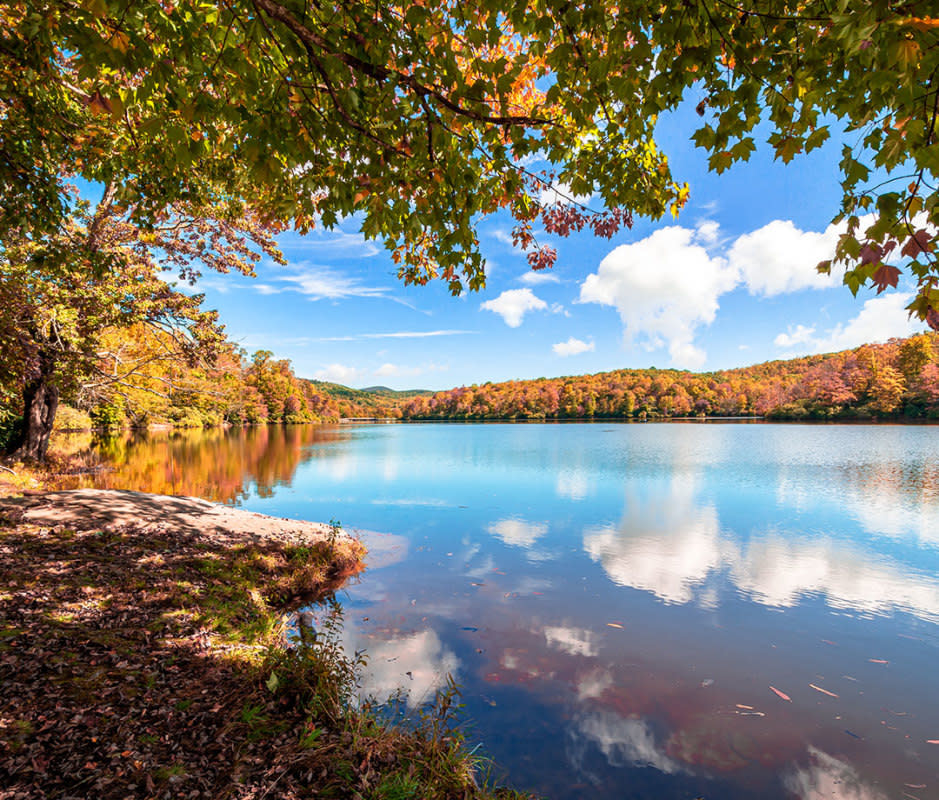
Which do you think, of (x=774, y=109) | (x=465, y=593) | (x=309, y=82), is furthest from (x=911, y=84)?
(x=465, y=593)

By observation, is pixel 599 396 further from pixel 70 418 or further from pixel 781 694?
pixel 781 694

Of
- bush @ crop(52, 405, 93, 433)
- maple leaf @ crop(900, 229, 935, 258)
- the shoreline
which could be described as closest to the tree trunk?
the shoreline

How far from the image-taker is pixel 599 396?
113m

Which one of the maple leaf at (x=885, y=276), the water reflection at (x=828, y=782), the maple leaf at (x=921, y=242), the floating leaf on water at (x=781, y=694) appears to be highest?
the maple leaf at (x=921, y=242)

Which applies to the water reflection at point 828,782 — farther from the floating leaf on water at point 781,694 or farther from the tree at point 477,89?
the tree at point 477,89

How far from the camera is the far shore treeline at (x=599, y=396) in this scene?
2386 centimetres

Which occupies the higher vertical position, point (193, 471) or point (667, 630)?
point (193, 471)

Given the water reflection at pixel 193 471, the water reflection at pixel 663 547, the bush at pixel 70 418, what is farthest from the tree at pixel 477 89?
the bush at pixel 70 418

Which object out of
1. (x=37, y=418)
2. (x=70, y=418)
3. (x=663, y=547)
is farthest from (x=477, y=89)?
(x=70, y=418)

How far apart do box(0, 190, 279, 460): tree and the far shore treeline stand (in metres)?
0.89

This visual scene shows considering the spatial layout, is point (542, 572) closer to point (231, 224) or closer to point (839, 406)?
point (231, 224)

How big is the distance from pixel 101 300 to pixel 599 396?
369ft

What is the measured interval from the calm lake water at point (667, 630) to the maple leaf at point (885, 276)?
4828 millimetres

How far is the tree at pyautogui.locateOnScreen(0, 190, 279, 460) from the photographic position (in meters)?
9.48
